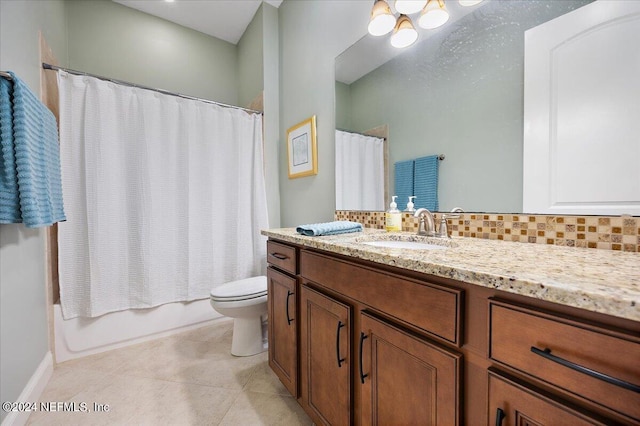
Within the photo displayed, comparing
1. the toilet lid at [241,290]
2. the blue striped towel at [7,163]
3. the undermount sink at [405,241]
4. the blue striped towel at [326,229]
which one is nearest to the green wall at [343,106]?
the blue striped towel at [326,229]

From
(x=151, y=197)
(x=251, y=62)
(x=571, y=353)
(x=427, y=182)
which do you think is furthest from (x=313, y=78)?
(x=571, y=353)

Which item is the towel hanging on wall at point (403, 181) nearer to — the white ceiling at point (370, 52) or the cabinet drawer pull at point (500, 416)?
the white ceiling at point (370, 52)

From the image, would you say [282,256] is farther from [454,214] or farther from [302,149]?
[302,149]

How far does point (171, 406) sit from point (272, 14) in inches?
120

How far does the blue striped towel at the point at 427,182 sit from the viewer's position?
1.23m

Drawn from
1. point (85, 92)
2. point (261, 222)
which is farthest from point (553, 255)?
point (85, 92)

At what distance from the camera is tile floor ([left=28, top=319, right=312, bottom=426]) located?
1.29m

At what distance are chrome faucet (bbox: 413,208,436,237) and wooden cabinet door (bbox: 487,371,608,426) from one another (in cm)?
70

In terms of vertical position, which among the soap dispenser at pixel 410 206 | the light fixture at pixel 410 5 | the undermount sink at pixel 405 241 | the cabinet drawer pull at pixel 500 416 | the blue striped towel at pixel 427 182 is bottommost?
the cabinet drawer pull at pixel 500 416

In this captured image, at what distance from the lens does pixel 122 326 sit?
1.95 metres

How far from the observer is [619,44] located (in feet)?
2.44

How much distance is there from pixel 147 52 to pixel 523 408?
3517 millimetres

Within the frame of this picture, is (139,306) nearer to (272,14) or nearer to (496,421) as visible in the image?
(496,421)

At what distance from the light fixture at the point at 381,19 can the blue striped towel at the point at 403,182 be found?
2.25ft
